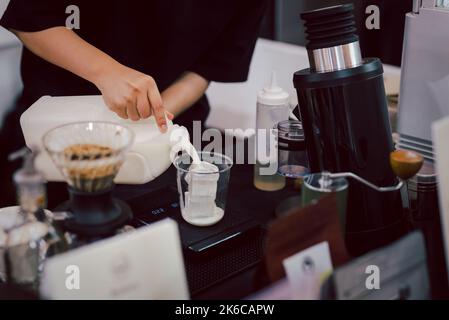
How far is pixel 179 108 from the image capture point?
196cm

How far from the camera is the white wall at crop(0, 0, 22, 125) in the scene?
2.47 m

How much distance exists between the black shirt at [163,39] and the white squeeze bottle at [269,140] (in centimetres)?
53

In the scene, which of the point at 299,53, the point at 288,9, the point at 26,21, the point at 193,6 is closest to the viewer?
the point at 26,21

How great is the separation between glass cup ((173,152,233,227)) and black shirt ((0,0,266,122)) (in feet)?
2.41

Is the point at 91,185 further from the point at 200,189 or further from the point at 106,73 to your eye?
the point at 106,73

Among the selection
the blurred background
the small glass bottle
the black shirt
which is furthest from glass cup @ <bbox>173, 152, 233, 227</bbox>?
the blurred background

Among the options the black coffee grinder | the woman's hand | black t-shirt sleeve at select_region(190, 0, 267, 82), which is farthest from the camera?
black t-shirt sleeve at select_region(190, 0, 267, 82)

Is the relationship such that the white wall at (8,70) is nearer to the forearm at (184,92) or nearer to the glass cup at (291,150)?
the forearm at (184,92)

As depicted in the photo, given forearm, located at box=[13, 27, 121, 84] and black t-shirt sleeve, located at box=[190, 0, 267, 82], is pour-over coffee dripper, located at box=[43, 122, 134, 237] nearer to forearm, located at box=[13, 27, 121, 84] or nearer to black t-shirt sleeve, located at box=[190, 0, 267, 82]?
forearm, located at box=[13, 27, 121, 84]

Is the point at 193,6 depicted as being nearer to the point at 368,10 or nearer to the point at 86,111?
the point at 86,111

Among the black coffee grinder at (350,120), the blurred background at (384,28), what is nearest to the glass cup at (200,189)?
the black coffee grinder at (350,120)

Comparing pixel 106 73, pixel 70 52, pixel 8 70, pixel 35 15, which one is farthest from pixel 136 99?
pixel 8 70

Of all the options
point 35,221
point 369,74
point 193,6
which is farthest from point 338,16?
point 193,6

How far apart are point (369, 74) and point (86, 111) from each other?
580 millimetres
